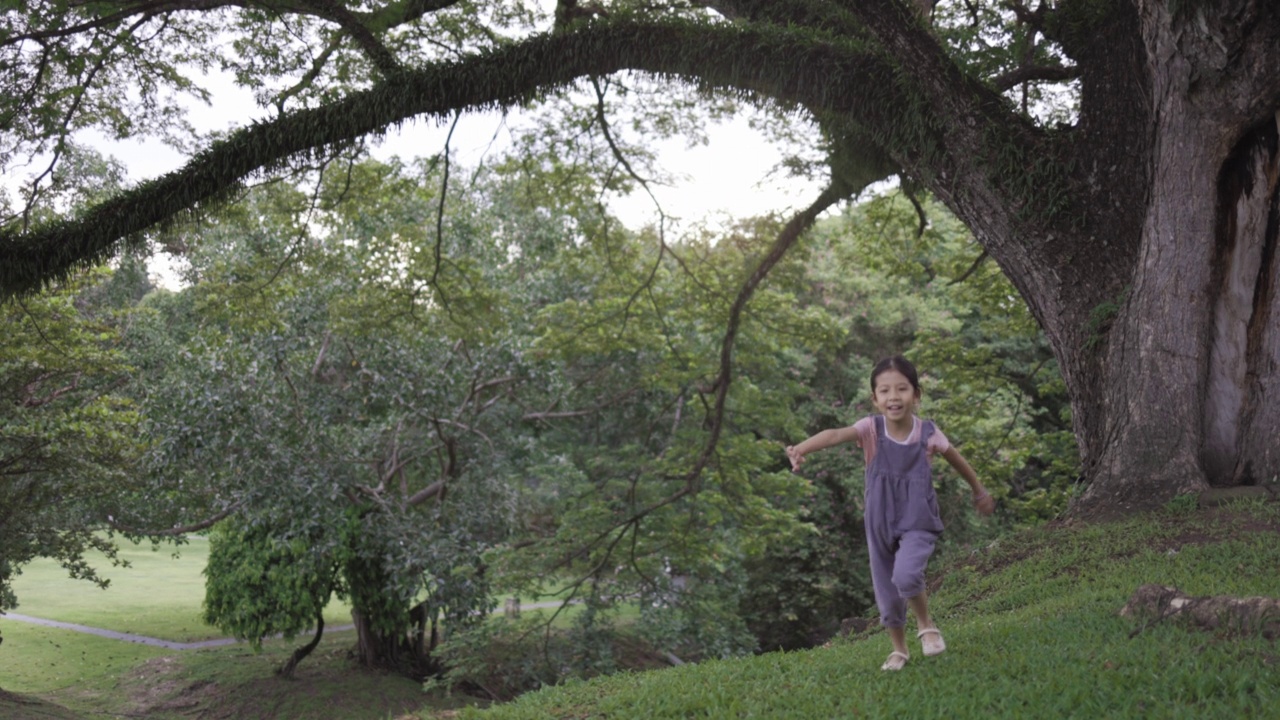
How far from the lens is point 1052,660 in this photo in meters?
4.22

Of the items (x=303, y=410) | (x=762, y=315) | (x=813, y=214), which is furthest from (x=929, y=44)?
(x=303, y=410)

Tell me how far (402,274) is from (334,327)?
2.37m

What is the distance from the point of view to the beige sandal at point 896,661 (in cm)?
449

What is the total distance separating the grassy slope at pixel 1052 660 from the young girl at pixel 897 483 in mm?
351

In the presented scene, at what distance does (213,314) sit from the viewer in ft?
40.8

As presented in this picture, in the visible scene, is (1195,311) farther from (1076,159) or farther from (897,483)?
(897,483)

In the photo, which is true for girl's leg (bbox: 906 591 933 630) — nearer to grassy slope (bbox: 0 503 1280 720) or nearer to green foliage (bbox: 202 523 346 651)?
grassy slope (bbox: 0 503 1280 720)

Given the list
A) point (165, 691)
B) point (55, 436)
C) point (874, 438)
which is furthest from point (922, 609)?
point (165, 691)

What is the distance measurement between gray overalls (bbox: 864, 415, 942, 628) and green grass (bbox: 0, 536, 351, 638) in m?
16.7

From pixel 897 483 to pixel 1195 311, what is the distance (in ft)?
11.8

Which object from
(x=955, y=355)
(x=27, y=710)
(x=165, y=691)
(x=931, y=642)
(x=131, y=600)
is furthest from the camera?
A: (x=131, y=600)

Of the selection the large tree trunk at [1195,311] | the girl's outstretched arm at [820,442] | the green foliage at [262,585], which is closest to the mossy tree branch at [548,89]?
the large tree trunk at [1195,311]

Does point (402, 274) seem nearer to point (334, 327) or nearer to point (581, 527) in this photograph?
point (334, 327)

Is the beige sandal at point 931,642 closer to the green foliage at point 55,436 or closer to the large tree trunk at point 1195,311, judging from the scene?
the large tree trunk at point 1195,311
